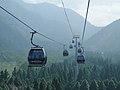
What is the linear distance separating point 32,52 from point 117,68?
100118 mm

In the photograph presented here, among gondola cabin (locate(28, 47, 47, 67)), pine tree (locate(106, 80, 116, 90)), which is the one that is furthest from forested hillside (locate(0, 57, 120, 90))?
gondola cabin (locate(28, 47, 47, 67))

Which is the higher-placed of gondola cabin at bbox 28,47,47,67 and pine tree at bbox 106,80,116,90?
gondola cabin at bbox 28,47,47,67

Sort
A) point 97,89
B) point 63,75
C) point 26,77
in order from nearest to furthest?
point 97,89 < point 63,75 < point 26,77

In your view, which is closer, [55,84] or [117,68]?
[55,84]

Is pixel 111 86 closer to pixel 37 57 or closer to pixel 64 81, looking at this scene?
pixel 64 81

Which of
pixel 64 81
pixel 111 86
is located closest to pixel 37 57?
pixel 111 86

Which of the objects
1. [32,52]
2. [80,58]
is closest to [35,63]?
[32,52]

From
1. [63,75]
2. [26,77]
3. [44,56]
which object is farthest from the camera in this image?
[26,77]

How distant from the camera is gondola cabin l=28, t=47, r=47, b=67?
2667cm

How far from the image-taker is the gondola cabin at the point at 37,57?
26.7m

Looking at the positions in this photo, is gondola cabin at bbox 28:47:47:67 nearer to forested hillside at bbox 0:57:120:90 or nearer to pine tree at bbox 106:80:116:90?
forested hillside at bbox 0:57:120:90

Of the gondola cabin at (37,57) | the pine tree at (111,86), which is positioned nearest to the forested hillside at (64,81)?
the pine tree at (111,86)

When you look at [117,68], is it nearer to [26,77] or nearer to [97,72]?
[97,72]

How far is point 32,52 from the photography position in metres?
27.1
